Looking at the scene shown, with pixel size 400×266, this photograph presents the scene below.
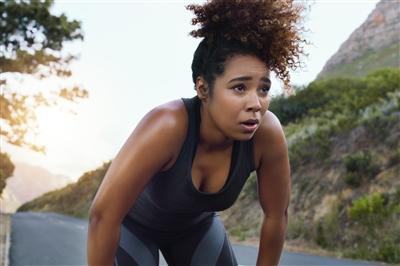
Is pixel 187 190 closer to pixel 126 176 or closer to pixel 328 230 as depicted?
pixel 126 176

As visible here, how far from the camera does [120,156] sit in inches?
91.9

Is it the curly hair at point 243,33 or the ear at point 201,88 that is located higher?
the curly hair at point 243,33

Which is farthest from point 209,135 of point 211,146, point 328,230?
point 328,230

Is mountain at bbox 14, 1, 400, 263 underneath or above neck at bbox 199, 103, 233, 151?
underneath

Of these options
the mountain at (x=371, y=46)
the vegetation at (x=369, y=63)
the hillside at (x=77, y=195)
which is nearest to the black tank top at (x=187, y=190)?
the hillside at (x=77, y=195)

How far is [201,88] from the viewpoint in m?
2.42

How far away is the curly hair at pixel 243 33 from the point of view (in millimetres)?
2312

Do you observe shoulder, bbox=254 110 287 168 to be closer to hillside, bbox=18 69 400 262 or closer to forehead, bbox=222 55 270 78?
forehead, bbox=222 55 270 78

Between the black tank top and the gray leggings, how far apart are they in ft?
0.22

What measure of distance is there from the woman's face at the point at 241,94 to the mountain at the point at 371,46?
70184mm

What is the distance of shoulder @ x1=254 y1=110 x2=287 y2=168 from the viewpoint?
2531 millimetres

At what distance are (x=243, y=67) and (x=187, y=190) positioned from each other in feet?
1.66

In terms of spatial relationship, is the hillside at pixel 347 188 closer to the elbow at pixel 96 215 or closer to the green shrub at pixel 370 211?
the green shrub at pixel 370 211

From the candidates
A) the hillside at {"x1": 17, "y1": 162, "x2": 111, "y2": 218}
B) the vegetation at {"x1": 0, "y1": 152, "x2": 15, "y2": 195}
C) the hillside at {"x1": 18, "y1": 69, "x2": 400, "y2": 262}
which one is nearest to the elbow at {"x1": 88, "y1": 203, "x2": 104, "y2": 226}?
the hillside at {"x1": 18, "y1": 69, "x2": 400, "y2": 262}
